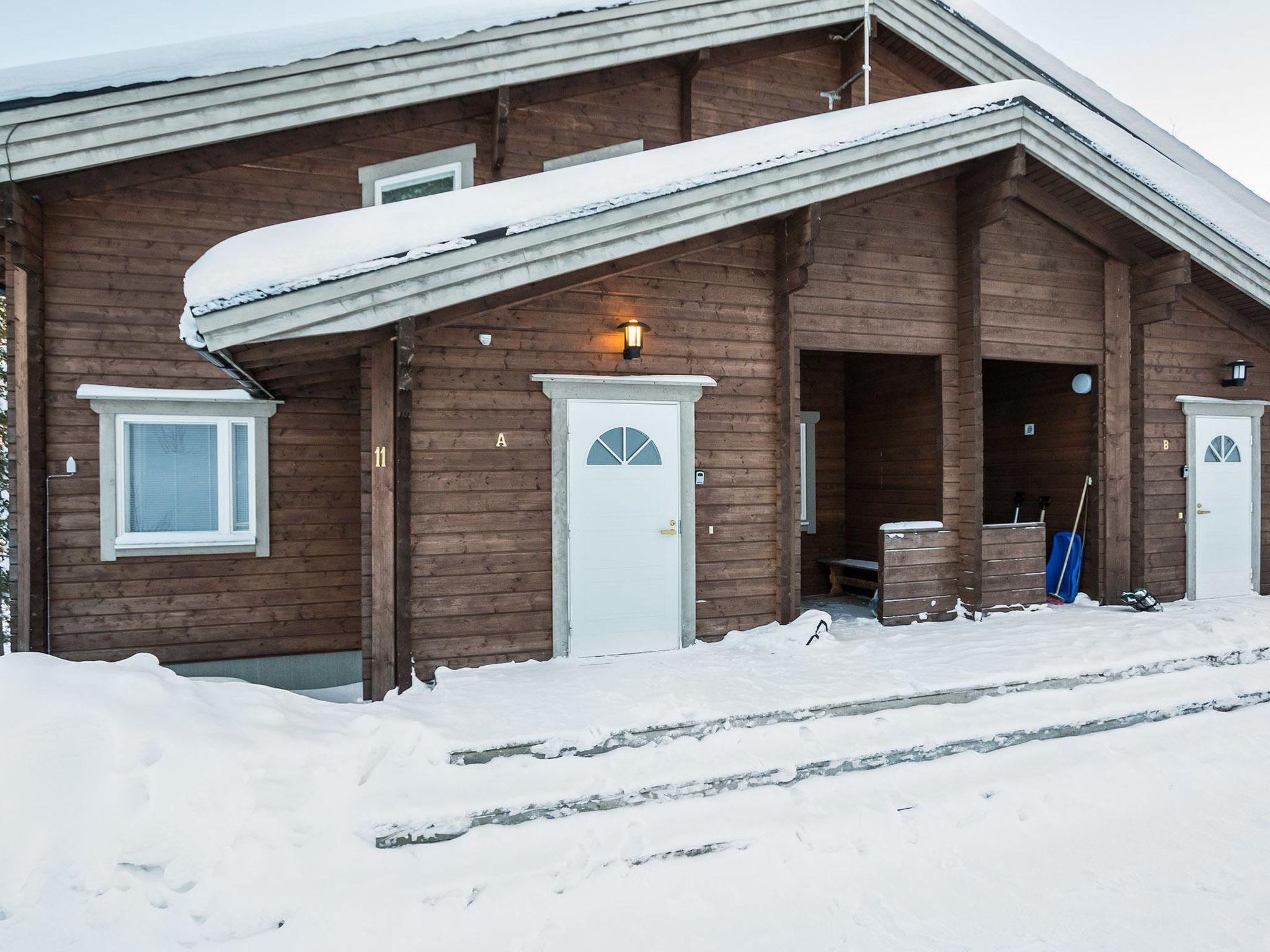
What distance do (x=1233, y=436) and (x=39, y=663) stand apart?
1020cm

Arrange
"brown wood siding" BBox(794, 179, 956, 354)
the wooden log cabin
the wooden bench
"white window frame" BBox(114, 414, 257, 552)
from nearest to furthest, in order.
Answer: the wooden log cabin < "white window frame" BBox(114, 414, 257, 552) < "brown wood siding" BBox(794, 179, 956, 354) < the wooden bench

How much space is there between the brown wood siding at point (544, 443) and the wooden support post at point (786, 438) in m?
0.07

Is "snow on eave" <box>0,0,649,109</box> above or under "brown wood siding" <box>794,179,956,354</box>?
above

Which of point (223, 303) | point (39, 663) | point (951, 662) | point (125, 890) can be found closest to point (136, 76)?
point (223, 303)

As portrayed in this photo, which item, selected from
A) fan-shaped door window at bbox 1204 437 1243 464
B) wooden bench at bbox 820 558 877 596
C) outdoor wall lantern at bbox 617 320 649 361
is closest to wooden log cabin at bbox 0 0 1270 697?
outdoor wall lantern at bbox 617 320 649 361

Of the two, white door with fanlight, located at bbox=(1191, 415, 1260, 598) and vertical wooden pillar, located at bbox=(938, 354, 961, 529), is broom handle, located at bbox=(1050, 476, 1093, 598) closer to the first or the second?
white door with fanlight, located at bbox=(1191, 415, 1260, 598)

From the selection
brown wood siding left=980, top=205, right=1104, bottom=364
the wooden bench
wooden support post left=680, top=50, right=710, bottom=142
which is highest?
wooden support post left=680, top=50, right=710, bottom=142

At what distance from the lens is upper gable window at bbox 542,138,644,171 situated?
6.28 meters

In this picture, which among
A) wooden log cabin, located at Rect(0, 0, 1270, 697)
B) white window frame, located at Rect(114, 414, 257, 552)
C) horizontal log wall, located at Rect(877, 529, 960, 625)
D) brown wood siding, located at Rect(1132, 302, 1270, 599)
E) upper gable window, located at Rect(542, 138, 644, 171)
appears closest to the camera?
wooden log cabin, located at Rect(0, 0, 1270, 697)

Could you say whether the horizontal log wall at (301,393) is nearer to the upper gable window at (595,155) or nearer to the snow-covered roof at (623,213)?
the upper gable window at (595,155)

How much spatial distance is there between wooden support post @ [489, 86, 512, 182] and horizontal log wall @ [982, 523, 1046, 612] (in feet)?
17.6

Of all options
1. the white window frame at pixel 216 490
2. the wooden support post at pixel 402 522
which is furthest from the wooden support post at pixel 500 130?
the white window frame at pixel 216 490

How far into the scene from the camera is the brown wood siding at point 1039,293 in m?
6.45

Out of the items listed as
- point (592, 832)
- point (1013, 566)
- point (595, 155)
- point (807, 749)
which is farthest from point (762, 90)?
point (592, 832)
